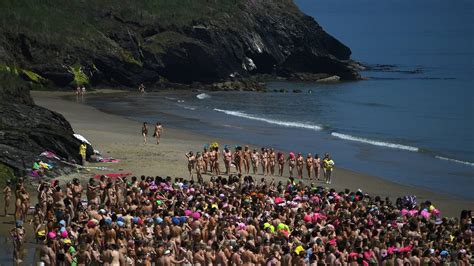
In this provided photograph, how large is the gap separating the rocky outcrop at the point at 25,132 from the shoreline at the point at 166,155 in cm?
238

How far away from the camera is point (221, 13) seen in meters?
106

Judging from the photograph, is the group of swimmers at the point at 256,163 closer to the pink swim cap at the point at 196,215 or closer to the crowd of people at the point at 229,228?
the crowd of people at the point at 229,228

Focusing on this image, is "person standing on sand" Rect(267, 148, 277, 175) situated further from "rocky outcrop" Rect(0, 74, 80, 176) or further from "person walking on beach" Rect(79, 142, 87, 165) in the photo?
"rocky outcrop" Rect(0, 74, 80, 176)

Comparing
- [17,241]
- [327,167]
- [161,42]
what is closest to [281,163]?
[327,167]

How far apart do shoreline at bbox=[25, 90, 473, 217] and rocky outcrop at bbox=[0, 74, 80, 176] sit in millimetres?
2377

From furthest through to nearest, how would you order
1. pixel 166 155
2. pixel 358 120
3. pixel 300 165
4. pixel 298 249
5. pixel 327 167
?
pixel 358 120, pixel 166 155, pixel 300 165, pixel 327 167, pixel 298 249

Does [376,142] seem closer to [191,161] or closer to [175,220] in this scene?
[191,161]

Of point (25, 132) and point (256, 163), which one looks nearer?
point (25, 132)

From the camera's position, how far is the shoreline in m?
37.7

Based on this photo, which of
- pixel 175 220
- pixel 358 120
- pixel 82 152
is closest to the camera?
pixel 175 220

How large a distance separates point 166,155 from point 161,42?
5316 centimetres

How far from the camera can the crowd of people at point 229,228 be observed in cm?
2189

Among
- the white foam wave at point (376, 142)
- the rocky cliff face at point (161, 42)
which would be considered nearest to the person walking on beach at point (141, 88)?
the rocky cliff face at point (161, 42)

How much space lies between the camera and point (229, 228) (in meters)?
24.7
